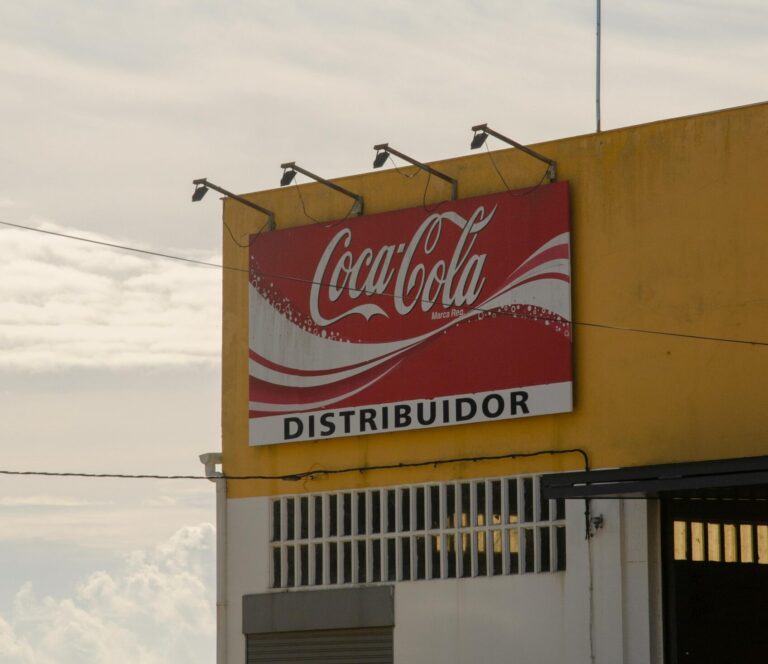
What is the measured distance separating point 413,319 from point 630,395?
15.0 ft

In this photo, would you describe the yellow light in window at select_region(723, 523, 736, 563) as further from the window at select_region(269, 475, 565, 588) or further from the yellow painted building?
the window at select_region(269, 475, 565, 588)

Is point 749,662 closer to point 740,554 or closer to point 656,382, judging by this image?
point 740,554

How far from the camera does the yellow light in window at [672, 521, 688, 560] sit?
101 ft

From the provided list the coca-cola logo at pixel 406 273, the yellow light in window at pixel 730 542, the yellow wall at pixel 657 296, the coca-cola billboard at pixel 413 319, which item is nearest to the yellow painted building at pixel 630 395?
the yellow wall at pixel 657 296

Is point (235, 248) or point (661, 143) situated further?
point (235, 248)

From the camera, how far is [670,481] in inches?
1138

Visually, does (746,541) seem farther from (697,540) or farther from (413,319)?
(413,319)

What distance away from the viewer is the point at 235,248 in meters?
36.4

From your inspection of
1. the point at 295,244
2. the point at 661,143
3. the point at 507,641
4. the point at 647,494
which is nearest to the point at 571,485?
the point at 647,494

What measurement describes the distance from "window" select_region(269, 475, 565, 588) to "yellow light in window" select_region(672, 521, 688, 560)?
1.88 m

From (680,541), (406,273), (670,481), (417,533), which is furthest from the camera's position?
(406,273)

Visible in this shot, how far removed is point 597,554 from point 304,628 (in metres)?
6.15

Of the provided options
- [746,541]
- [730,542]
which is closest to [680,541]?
[730,542]

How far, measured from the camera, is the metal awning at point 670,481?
27766 millimetres
